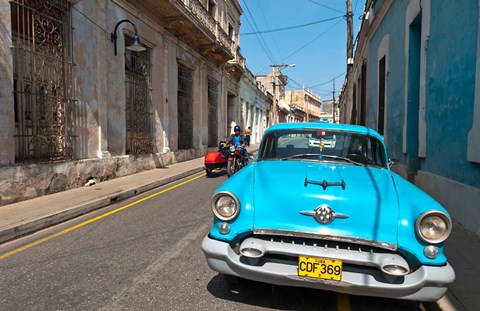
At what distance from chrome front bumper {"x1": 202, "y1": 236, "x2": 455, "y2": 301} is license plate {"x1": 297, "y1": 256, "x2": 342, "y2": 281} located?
3 cm

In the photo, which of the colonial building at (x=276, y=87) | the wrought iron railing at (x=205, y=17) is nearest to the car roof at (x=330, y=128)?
the wrought iron railing at (x=205, y=17)

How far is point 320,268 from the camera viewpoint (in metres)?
2.65

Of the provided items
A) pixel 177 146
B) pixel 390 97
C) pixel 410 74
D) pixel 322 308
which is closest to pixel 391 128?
pixel 390 97

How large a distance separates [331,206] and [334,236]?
24cm

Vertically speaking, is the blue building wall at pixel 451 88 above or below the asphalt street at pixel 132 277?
above

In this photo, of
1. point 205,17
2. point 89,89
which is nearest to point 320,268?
point 89,89

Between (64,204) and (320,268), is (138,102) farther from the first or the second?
(320,268)

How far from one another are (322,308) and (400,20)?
10455mm

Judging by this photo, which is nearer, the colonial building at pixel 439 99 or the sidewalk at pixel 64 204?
the colonial building at pixel 439 99

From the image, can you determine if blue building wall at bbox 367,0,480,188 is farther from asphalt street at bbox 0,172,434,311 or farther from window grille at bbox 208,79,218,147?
window grille at bbox 208,79,218,147

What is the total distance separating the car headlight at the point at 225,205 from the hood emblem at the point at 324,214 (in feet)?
1.87

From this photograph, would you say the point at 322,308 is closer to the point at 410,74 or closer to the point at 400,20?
the point at 410,74

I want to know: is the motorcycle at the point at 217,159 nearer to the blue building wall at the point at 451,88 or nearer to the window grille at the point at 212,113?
the blue building wall at the point at 451,88

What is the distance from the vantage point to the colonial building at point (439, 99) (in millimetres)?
5371
